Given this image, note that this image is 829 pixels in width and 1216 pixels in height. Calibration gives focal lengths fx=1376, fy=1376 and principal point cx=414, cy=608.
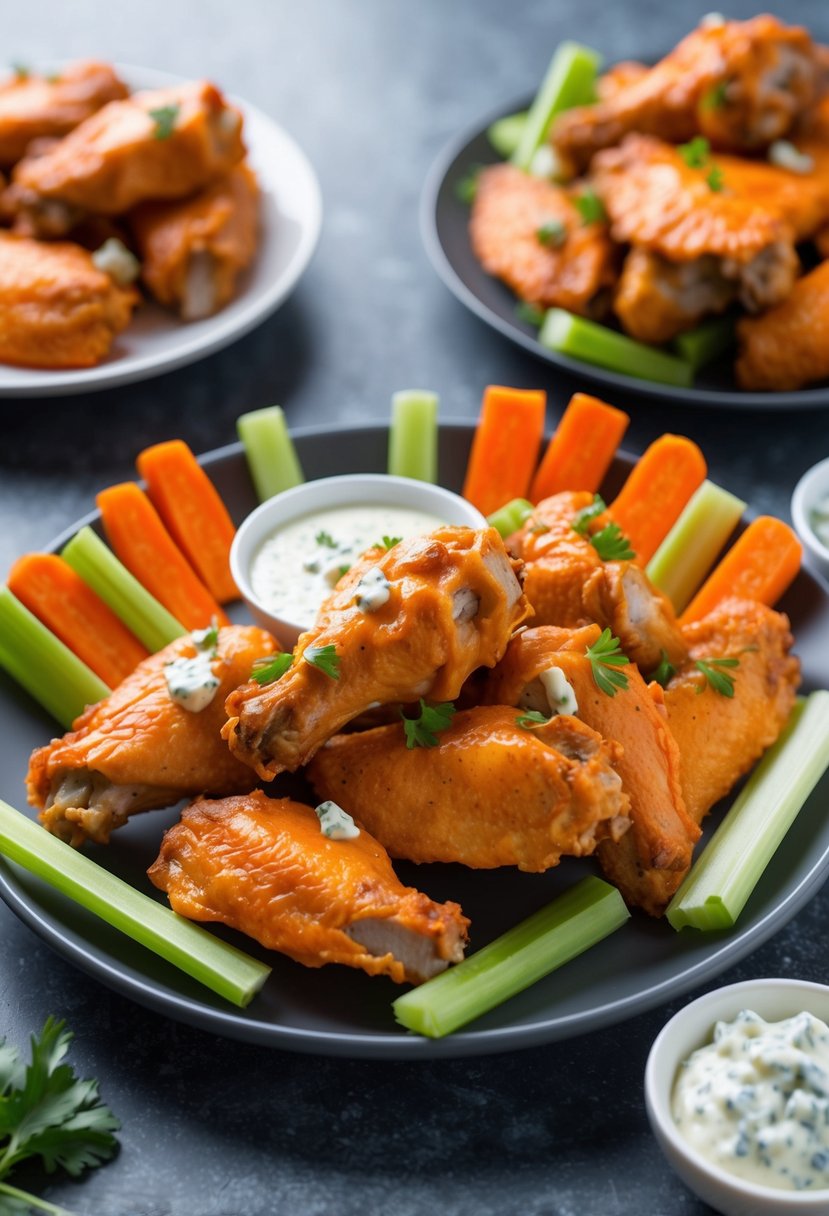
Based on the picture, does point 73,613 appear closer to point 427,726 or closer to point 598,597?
point 427,726

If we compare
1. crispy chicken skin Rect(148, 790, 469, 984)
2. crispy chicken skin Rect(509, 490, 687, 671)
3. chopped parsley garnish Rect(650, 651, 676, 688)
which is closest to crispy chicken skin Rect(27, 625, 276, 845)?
crispy chicken skin Rect(148, 790, 469, 984)

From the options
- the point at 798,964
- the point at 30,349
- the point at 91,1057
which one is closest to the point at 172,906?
the point at 91,1057

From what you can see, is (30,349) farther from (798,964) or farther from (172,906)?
(798,964)

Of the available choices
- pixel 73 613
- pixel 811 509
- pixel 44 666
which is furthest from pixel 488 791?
pixel 811 509

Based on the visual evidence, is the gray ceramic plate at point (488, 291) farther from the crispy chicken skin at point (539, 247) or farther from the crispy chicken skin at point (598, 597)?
the crispy chicken skin at point (598, 597)

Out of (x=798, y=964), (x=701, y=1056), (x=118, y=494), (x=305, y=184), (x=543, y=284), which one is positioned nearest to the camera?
(x=701, y=1056)
